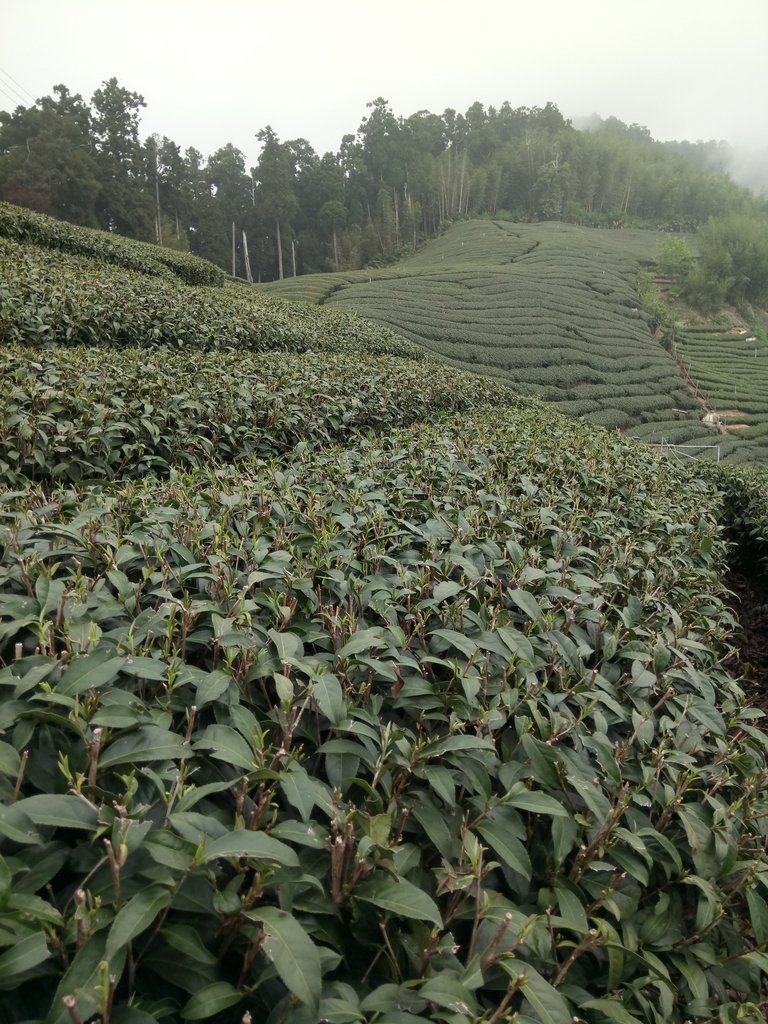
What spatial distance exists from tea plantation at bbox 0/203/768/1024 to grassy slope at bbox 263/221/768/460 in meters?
18.2

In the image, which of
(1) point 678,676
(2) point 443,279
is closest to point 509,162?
(2) point 443,279

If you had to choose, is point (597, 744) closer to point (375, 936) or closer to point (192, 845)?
point (375, 936)

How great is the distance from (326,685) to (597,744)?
2.07ft

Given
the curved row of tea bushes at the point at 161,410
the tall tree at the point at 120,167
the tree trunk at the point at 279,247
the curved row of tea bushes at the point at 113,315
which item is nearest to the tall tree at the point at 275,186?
the tree trunk at the point at 279,247

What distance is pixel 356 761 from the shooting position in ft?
3.49

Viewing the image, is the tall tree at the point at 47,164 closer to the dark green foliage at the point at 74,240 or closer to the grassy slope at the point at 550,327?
the grassy slope at the point at 550,327

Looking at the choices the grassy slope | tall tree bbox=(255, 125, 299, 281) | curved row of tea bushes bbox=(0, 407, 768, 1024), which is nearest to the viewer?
curved row of tea bushes bbox=(0, 407, 768, 1024)

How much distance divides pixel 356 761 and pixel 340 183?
54.0m

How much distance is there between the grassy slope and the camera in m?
20.2

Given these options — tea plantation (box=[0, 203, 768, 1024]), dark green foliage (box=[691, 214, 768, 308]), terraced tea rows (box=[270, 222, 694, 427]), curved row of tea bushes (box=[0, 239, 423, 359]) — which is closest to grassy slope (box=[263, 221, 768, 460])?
terraced tea rows (box=[270, 222, 694, 427])

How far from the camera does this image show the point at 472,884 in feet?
3.03

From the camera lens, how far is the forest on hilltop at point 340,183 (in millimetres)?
28531

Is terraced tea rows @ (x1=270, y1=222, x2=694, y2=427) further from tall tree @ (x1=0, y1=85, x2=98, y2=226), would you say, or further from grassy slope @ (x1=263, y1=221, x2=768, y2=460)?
tall tree @ (x1=0, y1=85, x2=98, y2=226)

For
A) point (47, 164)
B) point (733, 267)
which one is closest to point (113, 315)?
point (47, 164)
